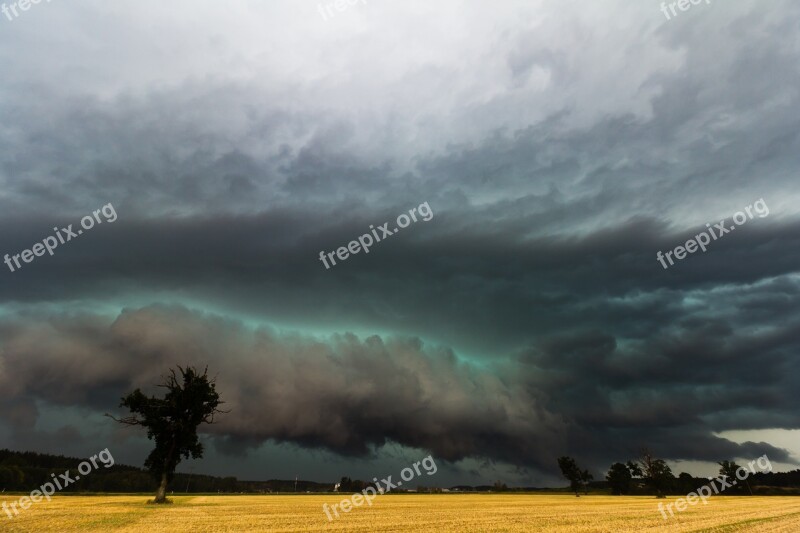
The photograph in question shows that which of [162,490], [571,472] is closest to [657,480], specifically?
[571,472]

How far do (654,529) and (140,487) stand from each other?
212 m

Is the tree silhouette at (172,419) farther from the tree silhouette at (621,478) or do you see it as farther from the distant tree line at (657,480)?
the tree silhouette at (621,478)

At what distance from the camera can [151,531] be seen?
2506 centimetres

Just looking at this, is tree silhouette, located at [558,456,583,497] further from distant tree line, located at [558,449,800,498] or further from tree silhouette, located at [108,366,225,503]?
tree silhouette, located at [108,366,225,503]

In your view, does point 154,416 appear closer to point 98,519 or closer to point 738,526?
point 98,519

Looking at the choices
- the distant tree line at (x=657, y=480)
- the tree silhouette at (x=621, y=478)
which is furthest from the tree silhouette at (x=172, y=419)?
the tree silhouette at (x=621, y=478)

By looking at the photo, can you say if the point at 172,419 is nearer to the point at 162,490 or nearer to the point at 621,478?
the point at 162,490

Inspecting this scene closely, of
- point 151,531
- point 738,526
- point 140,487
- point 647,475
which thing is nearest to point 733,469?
point 647,475

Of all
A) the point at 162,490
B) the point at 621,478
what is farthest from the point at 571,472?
the point at 162,490

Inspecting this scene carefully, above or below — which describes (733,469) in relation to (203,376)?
below

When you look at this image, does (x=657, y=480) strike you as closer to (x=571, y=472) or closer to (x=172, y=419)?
(x=571, y=472)

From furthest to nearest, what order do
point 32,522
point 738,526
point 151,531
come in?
point 738,526, point 32,522, point 151,531

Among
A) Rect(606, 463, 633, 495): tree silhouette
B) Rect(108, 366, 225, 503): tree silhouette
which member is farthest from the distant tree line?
Rect(108, 366, 225, 503): tree silhouette

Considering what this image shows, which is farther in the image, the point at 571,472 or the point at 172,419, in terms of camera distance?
the point at 571,472
